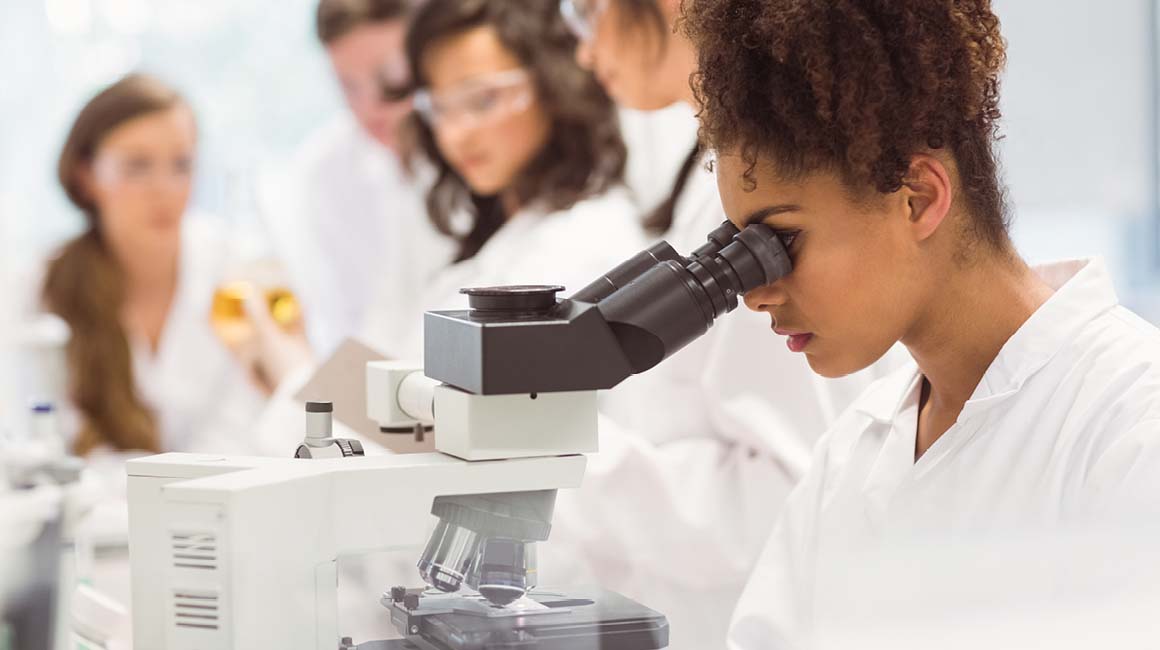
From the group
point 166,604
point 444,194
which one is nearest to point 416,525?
point 166,604

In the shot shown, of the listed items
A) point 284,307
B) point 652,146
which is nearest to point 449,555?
point 652,146

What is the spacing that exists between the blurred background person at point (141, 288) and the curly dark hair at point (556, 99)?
967 mm

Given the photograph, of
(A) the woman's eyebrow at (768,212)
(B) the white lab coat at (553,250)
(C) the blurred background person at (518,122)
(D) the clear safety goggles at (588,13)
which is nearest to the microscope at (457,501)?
(A) the woman's eyebrow at (768,212)

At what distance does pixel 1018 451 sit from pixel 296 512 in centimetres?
Answer: 75

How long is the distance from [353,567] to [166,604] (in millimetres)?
170

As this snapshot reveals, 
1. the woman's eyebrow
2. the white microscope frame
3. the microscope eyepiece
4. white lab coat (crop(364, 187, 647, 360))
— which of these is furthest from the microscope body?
white lab coat (crop(364, 187, 647, 360))

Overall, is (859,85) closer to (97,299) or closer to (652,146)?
(652,146)

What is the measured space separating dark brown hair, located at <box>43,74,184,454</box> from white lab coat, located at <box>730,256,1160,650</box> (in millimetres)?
2468

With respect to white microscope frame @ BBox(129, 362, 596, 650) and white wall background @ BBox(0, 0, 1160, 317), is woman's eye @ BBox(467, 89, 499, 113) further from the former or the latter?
white microscope frame @ BBox(129, 362, 596, 650)

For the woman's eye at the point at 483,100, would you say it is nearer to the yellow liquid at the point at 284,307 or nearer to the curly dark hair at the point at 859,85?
the yellow liquid at the point at 284,307

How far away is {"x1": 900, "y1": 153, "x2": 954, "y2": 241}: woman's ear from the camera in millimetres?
1288

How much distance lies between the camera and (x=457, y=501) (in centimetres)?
114

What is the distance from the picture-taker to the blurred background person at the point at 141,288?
11.6 feet

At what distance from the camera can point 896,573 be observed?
58 centimetres
